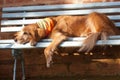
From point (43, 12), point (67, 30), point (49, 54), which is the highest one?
point (43, 12)

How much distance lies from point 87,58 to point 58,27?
777 mm

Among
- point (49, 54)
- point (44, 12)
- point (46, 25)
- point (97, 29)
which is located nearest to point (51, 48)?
point (49, 54)

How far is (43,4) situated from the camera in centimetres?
595

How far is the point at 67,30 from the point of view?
5.41m

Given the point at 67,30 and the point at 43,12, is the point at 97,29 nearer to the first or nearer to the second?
the point at 67,30

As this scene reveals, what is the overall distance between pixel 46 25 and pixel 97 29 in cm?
72

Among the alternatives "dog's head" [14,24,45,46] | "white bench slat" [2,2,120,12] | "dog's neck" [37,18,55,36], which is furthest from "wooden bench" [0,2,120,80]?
"dog's head" [14,24,45,46]

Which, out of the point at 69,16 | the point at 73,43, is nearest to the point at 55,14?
the point at 69,16

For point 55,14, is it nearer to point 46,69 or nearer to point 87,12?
point 87,12

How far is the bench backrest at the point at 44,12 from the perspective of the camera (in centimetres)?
565

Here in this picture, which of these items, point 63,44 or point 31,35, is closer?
point 63,44

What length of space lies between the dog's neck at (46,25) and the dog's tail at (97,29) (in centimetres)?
53

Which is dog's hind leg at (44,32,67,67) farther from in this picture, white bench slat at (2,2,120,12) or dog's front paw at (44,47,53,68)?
white bench slat at (2,2,120,12)

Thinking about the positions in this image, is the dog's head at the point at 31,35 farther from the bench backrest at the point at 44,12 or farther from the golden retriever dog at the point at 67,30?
the bench backrest at the point at 44,12
